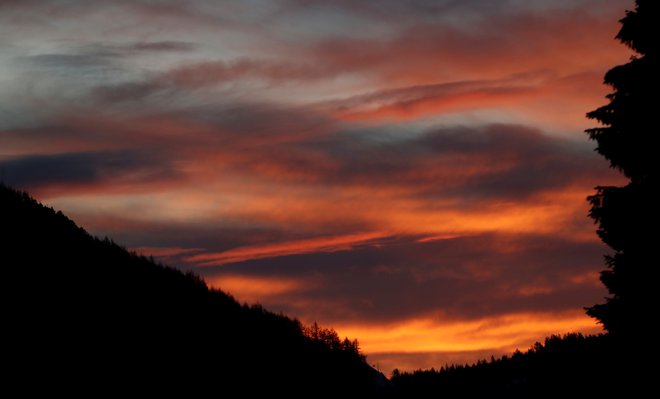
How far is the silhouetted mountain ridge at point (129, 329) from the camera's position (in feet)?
58.3

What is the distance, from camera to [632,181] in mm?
21969

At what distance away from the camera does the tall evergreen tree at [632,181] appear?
69.3 ft

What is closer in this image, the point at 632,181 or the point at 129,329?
the point at 129,329

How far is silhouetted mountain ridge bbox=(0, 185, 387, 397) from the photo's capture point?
1777 cm

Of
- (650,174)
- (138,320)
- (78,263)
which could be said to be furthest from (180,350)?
(650,174)

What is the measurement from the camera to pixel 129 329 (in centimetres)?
2067

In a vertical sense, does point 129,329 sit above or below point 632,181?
below

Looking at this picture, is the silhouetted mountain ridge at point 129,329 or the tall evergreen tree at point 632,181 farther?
the tall evergreen tree at point 632,181

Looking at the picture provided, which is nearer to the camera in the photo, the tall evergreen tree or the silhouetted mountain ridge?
the silhouetted mountain ridge

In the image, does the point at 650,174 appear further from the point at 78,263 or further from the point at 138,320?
the point at 78,263

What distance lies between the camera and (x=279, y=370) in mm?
24875

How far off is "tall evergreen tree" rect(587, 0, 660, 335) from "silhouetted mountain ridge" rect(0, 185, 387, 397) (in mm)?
9237

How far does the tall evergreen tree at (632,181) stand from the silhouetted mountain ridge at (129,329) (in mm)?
9237

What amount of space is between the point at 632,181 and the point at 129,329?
13.2 metres
